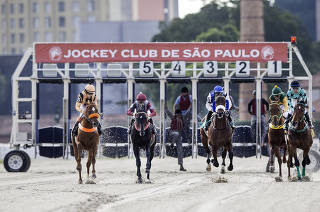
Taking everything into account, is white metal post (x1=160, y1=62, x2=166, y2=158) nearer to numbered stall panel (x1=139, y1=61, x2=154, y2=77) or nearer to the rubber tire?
A: numbered stall panel (x1=139, y1=61, x2=154, y2=77)

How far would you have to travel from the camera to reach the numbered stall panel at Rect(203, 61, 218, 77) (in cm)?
2689

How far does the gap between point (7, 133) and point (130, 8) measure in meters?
67.3

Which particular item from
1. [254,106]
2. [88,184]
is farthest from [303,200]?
[254,106]

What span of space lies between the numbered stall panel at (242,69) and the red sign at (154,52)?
0.45ft

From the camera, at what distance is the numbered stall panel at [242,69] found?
1060 inches

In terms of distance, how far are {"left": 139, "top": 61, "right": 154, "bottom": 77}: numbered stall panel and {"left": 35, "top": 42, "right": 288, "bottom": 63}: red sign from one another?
7.6 inches

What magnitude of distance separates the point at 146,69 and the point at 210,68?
186 centimetres

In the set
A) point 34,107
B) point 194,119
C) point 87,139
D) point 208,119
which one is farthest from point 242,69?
point 87,139

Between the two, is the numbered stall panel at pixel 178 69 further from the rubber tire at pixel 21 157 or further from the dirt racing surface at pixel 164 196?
the dirt racing surface at pixel 164 196

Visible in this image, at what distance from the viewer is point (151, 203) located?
14.3 metres

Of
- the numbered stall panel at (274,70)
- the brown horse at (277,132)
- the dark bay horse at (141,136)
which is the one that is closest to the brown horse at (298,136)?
the brown horse at (277,132)

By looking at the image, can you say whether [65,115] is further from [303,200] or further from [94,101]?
[303,200]

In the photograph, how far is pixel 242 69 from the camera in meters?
26.9

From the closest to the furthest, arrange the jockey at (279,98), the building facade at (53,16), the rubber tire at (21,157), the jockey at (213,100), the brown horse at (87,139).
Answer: the brown horse at (87,139) → the jockey at (279,98) → the jockey at (213,100) → the rubber tire at (21,157) → the building facade at (53,16)
